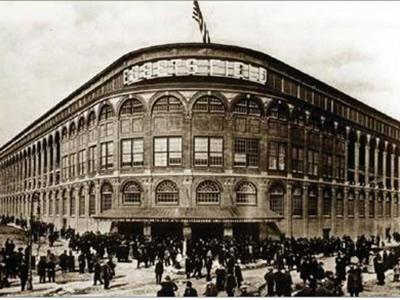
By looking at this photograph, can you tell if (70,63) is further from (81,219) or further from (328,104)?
(328,104)

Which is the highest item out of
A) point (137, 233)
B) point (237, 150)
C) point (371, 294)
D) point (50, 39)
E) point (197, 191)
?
point (50, 39)

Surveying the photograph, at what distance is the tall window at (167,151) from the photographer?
50.0 ft

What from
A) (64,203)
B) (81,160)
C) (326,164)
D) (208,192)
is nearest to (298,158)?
(326,164)

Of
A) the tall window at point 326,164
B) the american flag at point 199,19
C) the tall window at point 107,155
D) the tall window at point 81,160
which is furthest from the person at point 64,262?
the tall window at point 326,164

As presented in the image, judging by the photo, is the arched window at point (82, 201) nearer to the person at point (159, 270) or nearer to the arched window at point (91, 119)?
the arched window at point (91, 119)

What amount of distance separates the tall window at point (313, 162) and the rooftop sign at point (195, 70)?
6.28 ft

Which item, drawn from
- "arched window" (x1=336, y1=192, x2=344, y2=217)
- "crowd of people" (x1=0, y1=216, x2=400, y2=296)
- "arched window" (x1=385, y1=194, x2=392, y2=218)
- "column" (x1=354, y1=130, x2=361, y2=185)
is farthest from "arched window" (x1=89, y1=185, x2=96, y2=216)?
"arched window" (x1=385, y1=194, x2=392, y2=218)

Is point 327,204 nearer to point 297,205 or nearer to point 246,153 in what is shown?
point 297,205

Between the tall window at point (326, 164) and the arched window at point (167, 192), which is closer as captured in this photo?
the tall window at point (326, 164)

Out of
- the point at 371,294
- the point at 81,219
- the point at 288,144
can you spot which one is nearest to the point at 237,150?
the point at 288,144

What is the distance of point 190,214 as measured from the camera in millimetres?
14727

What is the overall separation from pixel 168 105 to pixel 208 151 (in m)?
1.46

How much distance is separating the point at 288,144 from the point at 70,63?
203 inches

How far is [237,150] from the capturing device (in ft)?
49.2
